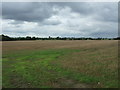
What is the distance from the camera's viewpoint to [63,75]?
1507cm

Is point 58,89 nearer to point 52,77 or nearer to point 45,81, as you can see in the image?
point 45,81

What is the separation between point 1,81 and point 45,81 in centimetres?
329

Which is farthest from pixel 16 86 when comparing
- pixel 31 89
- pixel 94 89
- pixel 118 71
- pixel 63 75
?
pixel 118 71

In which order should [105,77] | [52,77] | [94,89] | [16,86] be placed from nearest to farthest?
[94,89], [16,86], [105,77], [52,77]

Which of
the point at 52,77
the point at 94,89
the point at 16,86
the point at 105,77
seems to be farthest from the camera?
the point at 52,77

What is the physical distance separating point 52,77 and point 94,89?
424 cm

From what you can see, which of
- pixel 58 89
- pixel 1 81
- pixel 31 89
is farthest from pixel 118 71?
pixel 1 81

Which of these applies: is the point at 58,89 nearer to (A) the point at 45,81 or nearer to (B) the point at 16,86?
(A) the point at 45,81

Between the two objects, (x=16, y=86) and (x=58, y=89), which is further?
(x=16, y=86)

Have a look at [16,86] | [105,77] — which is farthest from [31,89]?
[105,77]

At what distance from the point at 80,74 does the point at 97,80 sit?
217cm

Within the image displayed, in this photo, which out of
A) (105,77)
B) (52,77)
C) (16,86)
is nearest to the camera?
(16,86)

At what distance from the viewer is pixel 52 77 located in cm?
1451

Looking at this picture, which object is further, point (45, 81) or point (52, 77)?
point (52, 77)
